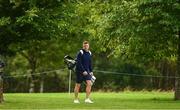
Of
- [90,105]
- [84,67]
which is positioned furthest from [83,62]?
[90,105]

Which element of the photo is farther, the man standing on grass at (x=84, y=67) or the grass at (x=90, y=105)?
the man standing on grass at (x=84, y=67)

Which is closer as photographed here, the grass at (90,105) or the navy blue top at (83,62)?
the grass at (90,105)

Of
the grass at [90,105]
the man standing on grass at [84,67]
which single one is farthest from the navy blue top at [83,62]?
the grass at [90,105]

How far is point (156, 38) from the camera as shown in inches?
1059

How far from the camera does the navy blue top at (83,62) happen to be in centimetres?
2202

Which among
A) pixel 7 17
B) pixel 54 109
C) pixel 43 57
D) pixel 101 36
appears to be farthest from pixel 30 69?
pixel 54 109

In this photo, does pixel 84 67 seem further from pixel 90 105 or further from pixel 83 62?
pixel 90 105

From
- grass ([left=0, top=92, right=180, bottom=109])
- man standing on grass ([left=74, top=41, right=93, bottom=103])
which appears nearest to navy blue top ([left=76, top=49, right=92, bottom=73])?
man standing on grass ([left=74, top=41, right=93, bottom=103])

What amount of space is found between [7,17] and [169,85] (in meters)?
47.7

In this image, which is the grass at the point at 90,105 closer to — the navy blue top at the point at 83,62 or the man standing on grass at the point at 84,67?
the man standing on grass at the point at 84,67

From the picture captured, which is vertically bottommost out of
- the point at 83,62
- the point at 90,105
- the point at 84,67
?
the point at 90,105

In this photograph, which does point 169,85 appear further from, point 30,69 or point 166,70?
point 30,69

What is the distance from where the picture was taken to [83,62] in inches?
872

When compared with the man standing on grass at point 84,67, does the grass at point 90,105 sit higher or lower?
lower
